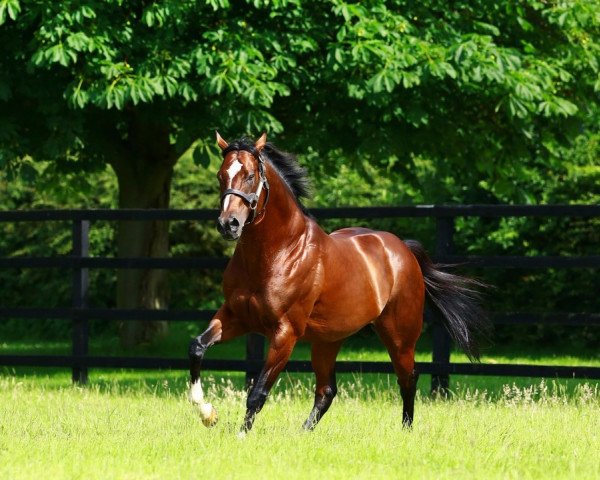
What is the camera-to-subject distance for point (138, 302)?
1631cm

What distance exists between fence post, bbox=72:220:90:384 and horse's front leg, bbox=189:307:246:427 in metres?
4.63

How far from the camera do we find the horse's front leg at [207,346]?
23.5 feet

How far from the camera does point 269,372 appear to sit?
7.33m

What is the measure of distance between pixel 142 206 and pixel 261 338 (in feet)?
18.3

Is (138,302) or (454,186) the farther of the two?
(454,186)

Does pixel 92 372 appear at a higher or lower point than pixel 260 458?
lower

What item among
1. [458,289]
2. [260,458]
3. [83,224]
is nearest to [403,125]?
[83,224]

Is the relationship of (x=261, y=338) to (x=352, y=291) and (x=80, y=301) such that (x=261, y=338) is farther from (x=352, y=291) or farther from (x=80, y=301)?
(x=352, y=291)

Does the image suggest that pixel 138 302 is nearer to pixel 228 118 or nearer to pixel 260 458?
pixel 228 118

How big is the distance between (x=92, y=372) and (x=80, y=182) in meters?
2.73

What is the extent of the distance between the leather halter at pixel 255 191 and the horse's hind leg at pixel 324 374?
145 centimetres

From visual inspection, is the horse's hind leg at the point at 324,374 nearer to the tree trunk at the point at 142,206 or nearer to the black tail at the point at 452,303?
the black tail at the point at 452,303

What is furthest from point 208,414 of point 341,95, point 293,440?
point 341,95

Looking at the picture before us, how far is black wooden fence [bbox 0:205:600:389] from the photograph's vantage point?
34.1ft
